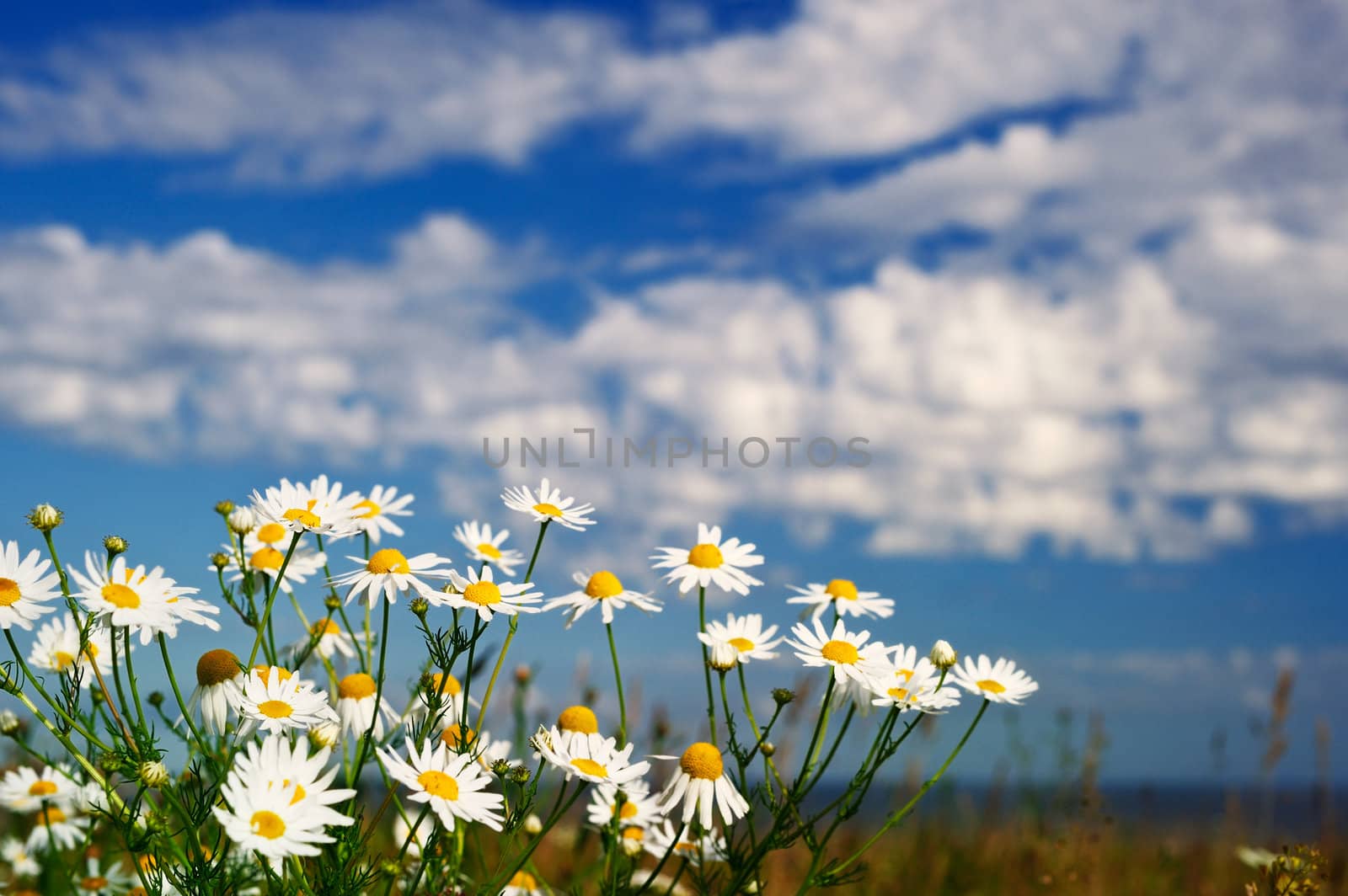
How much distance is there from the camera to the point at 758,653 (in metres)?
3.15

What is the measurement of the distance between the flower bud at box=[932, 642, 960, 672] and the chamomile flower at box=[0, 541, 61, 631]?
2.31 meters

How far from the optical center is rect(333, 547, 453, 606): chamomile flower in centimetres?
288

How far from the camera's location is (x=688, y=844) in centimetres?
324

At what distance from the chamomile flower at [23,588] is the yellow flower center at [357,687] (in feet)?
2.66

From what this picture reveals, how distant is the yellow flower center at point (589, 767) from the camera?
103 inches

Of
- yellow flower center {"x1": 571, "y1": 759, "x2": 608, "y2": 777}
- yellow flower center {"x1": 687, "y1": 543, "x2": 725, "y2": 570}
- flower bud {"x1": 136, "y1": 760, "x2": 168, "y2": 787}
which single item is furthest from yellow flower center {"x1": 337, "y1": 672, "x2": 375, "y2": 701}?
yellow flower center {"x1": 687, "y1": 543, "x2": 725, "y2": 570}

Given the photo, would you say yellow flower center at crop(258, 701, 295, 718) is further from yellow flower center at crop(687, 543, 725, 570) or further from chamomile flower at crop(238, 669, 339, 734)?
yellow flower center at crop(687, 543, 725, 570)

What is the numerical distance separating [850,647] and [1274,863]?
1206mm

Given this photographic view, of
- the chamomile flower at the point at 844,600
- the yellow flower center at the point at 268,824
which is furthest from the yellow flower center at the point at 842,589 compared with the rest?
the yellow flower center at the point at 268,824

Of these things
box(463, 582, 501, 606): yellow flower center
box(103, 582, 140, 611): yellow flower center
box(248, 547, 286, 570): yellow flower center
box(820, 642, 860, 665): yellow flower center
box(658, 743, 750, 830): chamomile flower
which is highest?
box(248, 547, 286, 570): yellow flower center

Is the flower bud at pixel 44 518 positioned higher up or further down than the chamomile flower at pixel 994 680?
higher up

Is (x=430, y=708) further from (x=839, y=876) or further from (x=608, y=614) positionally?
(x=839, y=876)

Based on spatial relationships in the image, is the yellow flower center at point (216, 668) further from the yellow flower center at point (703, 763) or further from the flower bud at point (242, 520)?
the yellow flower center at point (703, 763)

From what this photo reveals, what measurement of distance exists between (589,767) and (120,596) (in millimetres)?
1219
